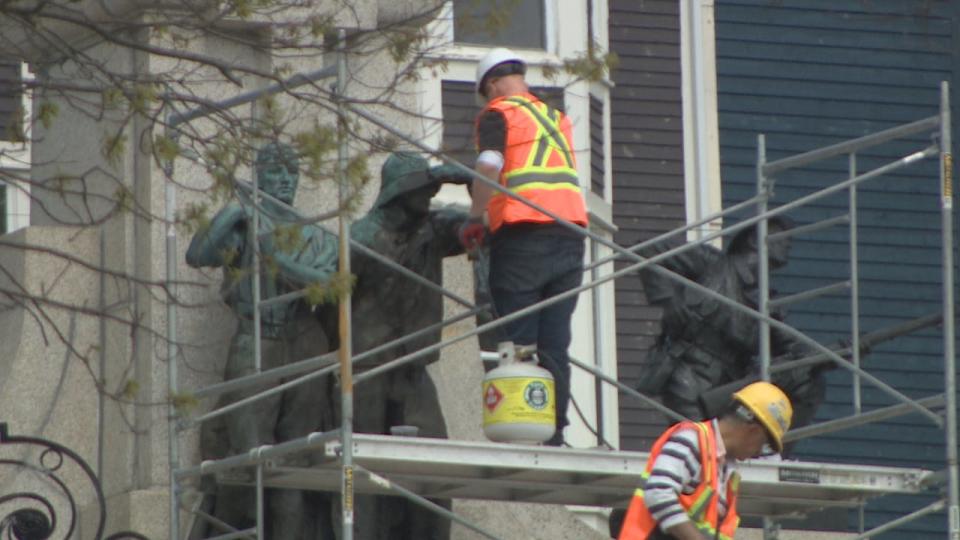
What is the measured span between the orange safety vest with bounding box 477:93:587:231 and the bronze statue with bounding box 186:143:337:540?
94 cm

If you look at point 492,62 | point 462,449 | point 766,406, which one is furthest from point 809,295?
point 766,406

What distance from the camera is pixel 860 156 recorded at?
23.2 metres

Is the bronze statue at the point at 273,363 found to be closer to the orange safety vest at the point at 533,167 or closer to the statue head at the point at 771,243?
the orange safety vest at the point at 533,167

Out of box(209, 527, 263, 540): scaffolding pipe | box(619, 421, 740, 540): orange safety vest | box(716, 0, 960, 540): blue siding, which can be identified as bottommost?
box(619, 421, 740, 540): orange safety vest

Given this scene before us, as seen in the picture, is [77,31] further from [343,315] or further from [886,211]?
[886,211]

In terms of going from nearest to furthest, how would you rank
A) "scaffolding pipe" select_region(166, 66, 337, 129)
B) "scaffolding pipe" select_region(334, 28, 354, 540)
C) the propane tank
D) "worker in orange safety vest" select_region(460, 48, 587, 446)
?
1. "scaffolding pipe" select_region(166, 66, 337, 129)
2. "scaffolding pipe" select_region(334, 28, 354, 540)
3. the propane tank
4. "worker in orange safety vest" select_region(460, 48, 587, 446)

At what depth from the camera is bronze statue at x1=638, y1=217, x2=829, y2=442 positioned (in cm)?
1652

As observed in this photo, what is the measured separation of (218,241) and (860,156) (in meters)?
9.74

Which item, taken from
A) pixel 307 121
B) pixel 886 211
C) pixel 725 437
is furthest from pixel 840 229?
pixel 725 437

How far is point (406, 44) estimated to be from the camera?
12.0m

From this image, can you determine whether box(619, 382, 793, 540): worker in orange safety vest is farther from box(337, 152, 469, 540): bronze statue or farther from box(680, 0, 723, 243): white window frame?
box(680, 0, 723, 243): white window frame

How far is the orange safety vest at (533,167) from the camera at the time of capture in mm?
13969

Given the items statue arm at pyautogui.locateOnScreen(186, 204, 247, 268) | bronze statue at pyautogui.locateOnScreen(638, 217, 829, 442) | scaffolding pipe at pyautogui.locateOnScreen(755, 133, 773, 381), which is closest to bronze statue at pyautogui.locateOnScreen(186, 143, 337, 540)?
statue arm at pyautogui.locateOnScreen(186, 204, 247, 268)

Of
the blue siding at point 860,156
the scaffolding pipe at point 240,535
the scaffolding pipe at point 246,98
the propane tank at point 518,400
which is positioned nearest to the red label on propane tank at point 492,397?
the propane tank at point 518,400
